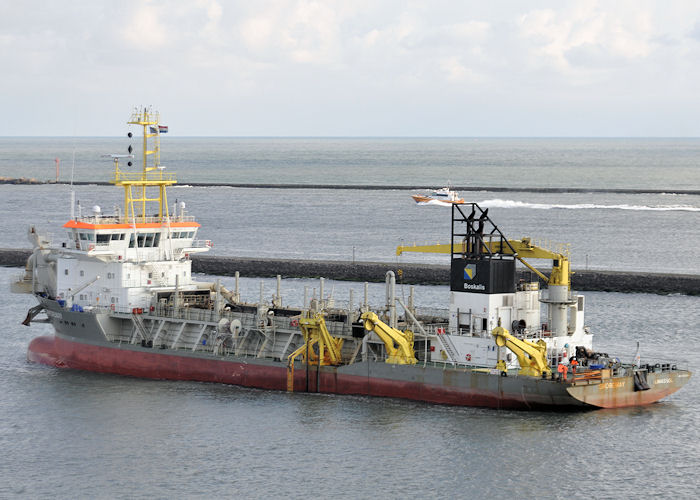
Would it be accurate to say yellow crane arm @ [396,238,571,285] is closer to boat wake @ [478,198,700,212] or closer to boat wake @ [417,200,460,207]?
boat wake @ [478,198,700,212]

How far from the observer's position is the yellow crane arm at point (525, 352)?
3506 centimetres

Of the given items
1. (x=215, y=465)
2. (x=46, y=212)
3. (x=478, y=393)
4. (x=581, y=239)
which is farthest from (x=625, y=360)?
(x=46, y=212)

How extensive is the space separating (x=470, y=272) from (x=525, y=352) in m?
3.80

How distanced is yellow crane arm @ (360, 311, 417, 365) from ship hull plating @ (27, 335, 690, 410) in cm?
35

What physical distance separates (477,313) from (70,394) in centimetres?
1466

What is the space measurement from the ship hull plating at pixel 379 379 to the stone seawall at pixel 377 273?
22.5 m

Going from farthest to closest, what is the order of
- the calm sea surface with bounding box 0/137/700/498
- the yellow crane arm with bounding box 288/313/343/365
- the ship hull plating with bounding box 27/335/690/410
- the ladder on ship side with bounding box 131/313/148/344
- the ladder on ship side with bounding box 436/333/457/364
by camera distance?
the ladder on ship side with bounding box 131/313/148/344
the yellow crane arm with bounding box 288/313/343/365
the ladder on ship side with bounding box 436/333/457/364
the ship hull plating with bounding box 27/335/690/410
the calm sea surface with bounding box 0/137/700/498

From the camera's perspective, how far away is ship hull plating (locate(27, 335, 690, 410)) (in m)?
35.0

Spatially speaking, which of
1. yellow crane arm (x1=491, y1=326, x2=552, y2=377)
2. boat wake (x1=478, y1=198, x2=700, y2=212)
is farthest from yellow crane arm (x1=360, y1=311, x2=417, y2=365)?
boat wake (x1=478, y1=198, x2=700, y2=212)

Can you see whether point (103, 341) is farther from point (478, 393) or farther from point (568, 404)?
point (568, 404)

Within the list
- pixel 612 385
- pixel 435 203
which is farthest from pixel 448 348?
pixel 435 203

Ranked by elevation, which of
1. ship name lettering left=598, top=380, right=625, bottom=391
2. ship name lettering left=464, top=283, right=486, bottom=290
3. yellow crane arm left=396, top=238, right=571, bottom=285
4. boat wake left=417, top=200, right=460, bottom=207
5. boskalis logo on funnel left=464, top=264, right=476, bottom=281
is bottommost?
ship name lettering left=598, top=380, right=625, bottom=391

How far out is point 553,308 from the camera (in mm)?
37812

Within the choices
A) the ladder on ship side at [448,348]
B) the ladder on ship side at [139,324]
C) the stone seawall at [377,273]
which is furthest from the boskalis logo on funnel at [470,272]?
the stone seawall at [377,273]
